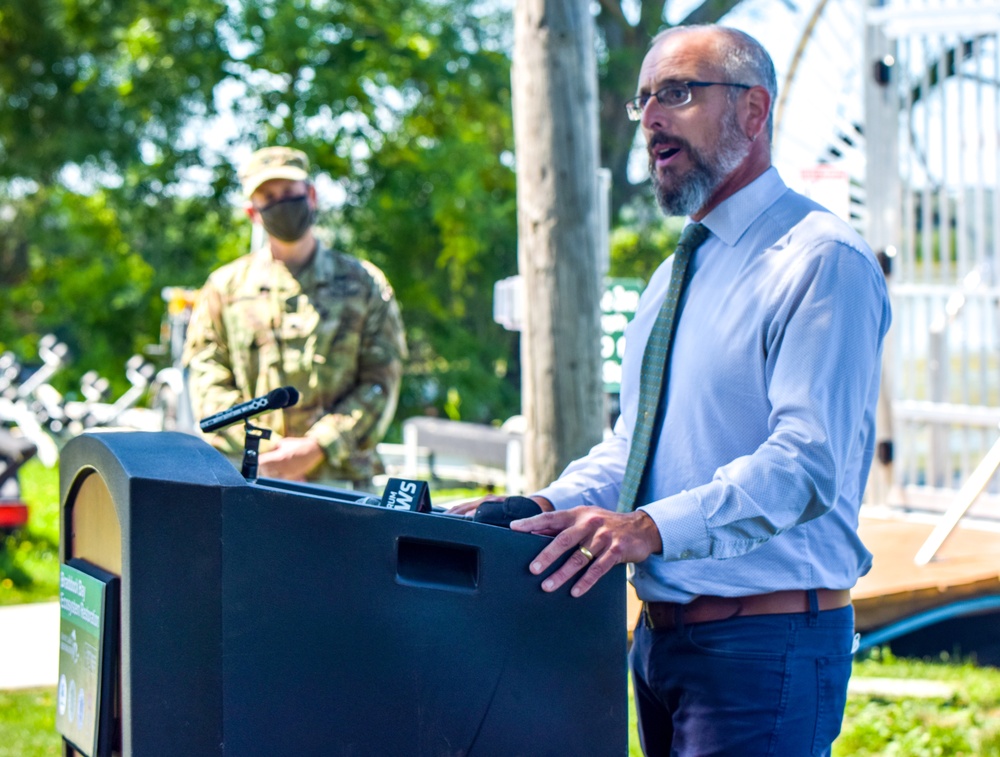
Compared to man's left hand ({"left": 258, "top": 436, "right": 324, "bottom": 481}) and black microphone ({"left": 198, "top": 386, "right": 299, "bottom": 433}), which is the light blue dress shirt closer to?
black microphone ({"left": 198, "top": 386, "right": 299, "bottom": 433})

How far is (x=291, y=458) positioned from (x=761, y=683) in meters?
2.36

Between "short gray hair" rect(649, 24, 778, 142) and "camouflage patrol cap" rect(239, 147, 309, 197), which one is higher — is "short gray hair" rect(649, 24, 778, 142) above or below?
below

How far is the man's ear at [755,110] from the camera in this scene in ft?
7.16

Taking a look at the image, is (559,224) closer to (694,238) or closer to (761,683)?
(694,238)

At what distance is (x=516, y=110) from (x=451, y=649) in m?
3.45

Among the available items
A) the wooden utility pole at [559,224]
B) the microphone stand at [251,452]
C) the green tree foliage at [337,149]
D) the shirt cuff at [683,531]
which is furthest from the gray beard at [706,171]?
the green tree foliage at [337,149]

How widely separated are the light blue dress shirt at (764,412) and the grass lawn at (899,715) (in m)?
2.28

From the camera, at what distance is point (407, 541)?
5.78 feet

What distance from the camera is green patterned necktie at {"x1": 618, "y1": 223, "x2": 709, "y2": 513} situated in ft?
7.22

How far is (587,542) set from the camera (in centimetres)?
182

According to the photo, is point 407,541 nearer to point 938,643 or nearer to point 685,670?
point 685,670

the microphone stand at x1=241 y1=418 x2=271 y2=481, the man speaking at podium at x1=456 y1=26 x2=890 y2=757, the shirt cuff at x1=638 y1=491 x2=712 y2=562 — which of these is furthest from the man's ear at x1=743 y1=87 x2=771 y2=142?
the microphone stand at x1=241 y1=418 x2=271 y2=481

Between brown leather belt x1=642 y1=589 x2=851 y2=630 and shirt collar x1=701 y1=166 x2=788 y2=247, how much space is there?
0.63m

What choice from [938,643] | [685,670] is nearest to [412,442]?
[938,643]
